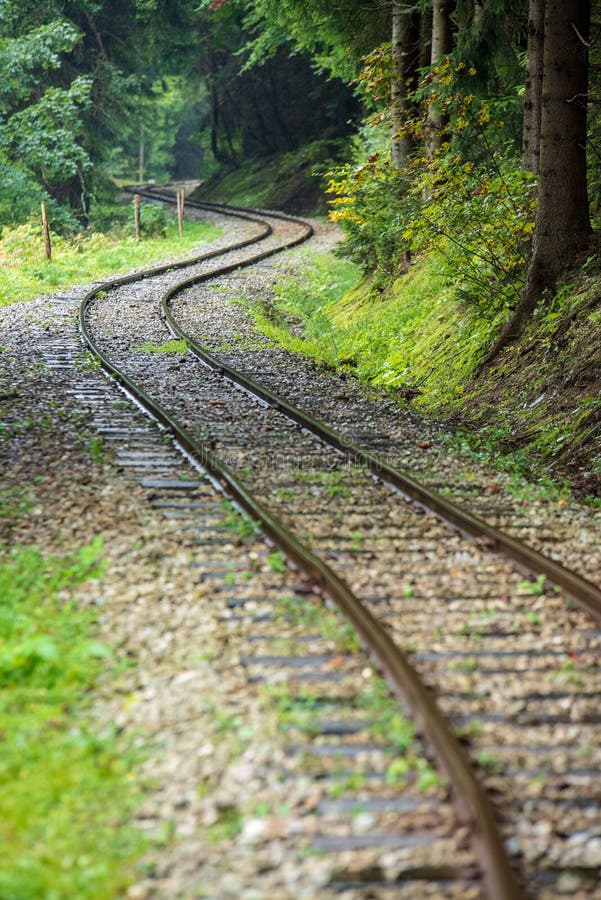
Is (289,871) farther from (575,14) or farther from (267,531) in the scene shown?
(575,14)

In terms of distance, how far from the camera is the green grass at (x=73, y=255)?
76.2 feet

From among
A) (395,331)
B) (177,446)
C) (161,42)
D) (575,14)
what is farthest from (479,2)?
(161,42)

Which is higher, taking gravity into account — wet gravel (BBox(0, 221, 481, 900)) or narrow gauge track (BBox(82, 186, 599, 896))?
wet gravel (BBox(0, 221, 481, 900))

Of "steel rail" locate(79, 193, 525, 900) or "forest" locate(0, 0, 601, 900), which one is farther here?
"forest" locate(0, 0, 601, 900)

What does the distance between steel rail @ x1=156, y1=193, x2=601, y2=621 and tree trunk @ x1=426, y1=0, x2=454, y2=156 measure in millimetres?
6141

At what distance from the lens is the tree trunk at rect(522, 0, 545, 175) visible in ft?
39.9

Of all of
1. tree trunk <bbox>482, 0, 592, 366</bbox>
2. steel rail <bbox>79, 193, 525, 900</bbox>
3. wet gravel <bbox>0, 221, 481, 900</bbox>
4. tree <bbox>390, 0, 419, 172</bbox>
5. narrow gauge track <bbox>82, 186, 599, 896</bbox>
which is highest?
tree <bbox>390, 0, 419, 172</bbox>

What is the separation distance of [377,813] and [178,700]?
3.92 ft

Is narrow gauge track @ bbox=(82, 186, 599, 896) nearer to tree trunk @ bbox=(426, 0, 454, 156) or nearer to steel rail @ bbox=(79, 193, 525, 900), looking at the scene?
steel rail @ bbox=(79, 193, 525, 900)

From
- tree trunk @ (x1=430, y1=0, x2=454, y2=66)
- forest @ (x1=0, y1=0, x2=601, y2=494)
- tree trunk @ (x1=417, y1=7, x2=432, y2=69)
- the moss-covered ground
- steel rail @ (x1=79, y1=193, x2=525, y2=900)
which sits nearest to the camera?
steel rail @ (x1=79, y1=193, x2=525, y2=900)

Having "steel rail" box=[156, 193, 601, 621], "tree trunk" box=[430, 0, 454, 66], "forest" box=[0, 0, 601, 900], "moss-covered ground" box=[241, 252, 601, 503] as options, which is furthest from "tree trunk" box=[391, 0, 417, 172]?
"steel rail" box=[156, 193, 601, 621]

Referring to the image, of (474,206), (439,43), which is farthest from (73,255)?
(474,206)

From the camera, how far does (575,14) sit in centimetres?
1084

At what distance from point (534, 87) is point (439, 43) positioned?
372 cm
